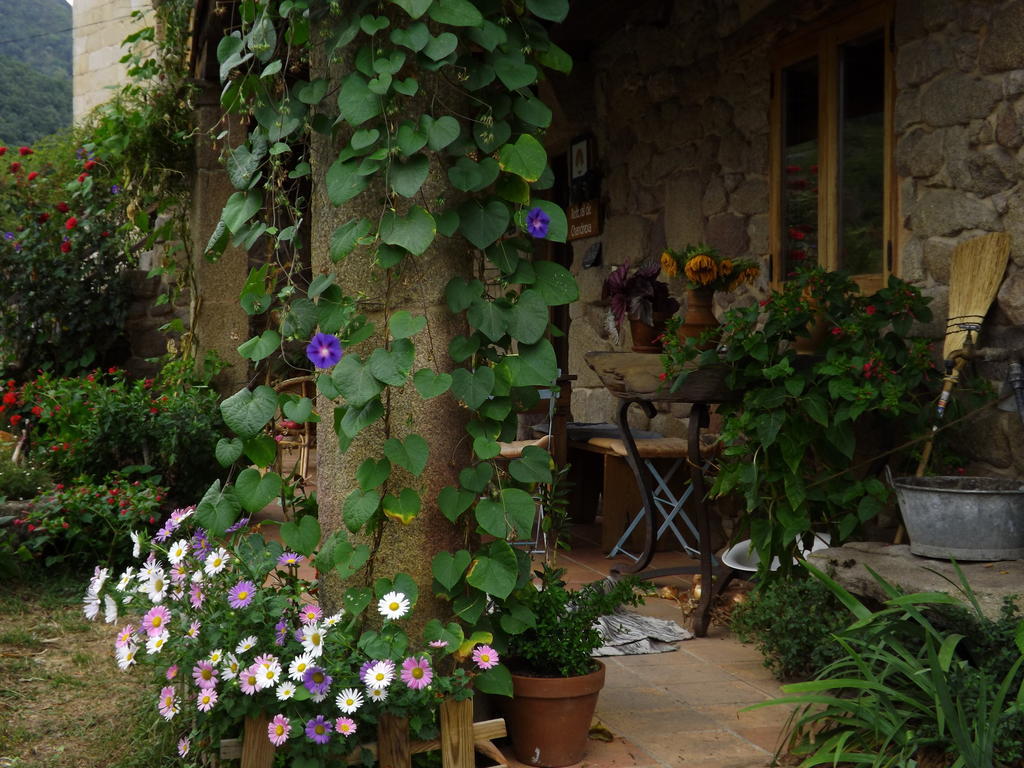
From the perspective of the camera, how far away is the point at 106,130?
5.84 meters

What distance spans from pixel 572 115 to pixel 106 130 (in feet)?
8.57

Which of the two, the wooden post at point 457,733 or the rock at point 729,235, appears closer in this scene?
the wooden post at point 457,733

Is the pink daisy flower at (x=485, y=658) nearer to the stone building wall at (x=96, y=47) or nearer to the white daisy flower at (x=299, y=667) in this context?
the white daisy flower at (x=299, y=667)

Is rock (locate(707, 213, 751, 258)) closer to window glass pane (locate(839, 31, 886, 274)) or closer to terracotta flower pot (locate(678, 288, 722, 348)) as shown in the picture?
window glass pane (locate(839, 31, 886, 274))

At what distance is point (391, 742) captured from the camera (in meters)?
2.24

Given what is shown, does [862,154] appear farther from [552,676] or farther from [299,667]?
[299,667]

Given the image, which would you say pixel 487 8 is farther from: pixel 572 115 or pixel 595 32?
pixel 572 115

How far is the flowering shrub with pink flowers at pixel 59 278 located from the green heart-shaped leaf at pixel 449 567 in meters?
5.71

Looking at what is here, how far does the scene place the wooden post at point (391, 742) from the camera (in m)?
2.24

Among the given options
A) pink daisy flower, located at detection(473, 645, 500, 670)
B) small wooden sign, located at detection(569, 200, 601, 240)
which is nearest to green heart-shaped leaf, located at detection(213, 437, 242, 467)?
pink daisy flower, located at detection(473, 645, 500, 670)

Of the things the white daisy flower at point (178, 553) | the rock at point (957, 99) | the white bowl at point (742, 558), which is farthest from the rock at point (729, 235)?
the white daisy flower at point (178, 553)

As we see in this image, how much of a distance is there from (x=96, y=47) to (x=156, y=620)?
14.0 meters

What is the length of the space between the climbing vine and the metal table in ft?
4.58

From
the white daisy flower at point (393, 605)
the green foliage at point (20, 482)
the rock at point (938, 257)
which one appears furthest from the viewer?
the green foliage at point (20, 482)
